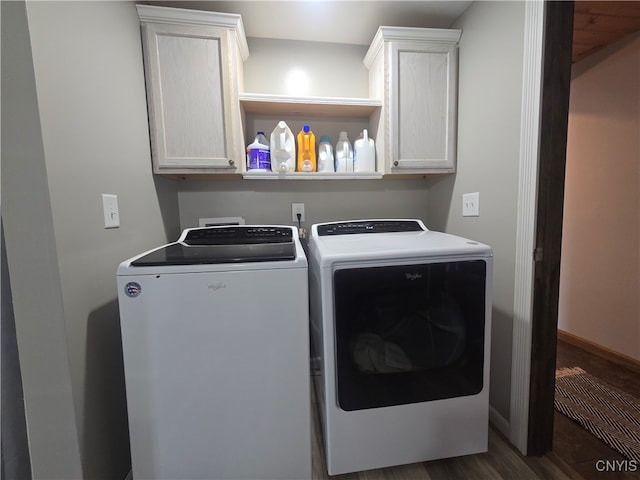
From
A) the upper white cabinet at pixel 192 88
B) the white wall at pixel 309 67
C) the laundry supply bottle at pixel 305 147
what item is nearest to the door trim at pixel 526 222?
the white wall at pixel 309 67

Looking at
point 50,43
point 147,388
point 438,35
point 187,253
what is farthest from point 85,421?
point 438,35

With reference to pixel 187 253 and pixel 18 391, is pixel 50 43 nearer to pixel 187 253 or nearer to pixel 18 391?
pixel 187 253

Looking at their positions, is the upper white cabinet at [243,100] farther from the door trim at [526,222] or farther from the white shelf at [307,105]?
the door trim at [526,222]

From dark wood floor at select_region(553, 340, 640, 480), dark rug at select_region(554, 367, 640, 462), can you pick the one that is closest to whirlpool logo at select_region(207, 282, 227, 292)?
dark wood floor at select_region(553, 340, 640, 480)

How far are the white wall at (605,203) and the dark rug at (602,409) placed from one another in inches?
19.3

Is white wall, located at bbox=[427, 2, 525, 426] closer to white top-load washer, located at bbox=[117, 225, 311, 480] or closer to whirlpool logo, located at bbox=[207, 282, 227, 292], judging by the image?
white top-load washer, located at bbox=[117, 225, 311, 480]

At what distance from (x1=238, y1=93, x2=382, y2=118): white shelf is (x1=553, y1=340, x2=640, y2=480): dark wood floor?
6.64 feet

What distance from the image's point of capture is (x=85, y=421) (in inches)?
34.6

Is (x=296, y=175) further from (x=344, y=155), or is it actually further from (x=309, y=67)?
(x=309, y=67)

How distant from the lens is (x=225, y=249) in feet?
3.68

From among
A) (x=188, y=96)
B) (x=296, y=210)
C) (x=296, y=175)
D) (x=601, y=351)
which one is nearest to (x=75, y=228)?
(x=188, y=96)

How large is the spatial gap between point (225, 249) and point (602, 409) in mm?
2249

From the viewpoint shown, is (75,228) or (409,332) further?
(409,332)

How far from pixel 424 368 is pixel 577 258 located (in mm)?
2077
